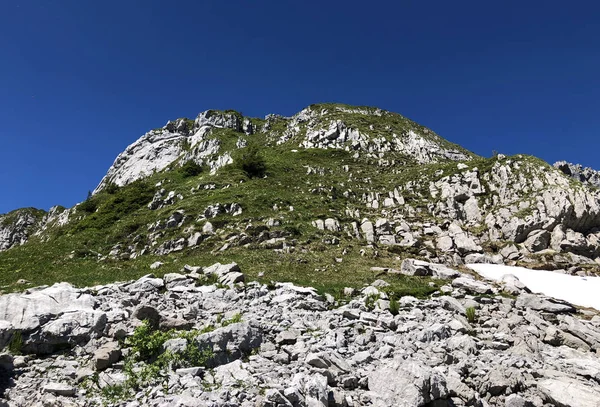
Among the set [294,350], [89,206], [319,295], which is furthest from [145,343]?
[89,206]

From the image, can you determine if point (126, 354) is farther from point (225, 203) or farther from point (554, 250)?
point (554, 250)

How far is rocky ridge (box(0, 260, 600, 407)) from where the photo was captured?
10094 mm

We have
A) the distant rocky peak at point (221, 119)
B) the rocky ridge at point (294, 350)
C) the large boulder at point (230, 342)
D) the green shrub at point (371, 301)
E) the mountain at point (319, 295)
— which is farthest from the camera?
the distant rocky peak at point (221, 119)

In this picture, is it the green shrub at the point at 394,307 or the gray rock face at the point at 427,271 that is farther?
the gray rock face at the point at 427,271

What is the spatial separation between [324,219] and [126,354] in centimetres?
3162

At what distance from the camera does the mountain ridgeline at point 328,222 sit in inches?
1206

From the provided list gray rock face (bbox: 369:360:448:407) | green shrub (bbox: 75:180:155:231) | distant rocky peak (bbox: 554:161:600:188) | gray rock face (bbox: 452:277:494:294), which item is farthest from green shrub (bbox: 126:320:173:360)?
distant rocky peak (bbox: 554:161:600:188)

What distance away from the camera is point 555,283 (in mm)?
28016

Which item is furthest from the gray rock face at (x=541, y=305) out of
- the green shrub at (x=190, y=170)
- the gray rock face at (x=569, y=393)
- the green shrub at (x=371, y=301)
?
the green shrub at (x=190, y=170)

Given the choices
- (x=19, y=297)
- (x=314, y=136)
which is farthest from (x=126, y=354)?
(x=314, y=136)

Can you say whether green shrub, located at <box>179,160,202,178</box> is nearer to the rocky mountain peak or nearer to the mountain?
the rocky mountain peak

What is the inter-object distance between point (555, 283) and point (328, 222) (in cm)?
2322

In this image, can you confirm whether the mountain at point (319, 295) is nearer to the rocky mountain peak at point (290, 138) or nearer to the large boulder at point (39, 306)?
the large boulder at point (39, 306)

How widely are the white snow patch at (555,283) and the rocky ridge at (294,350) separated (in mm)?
8639
